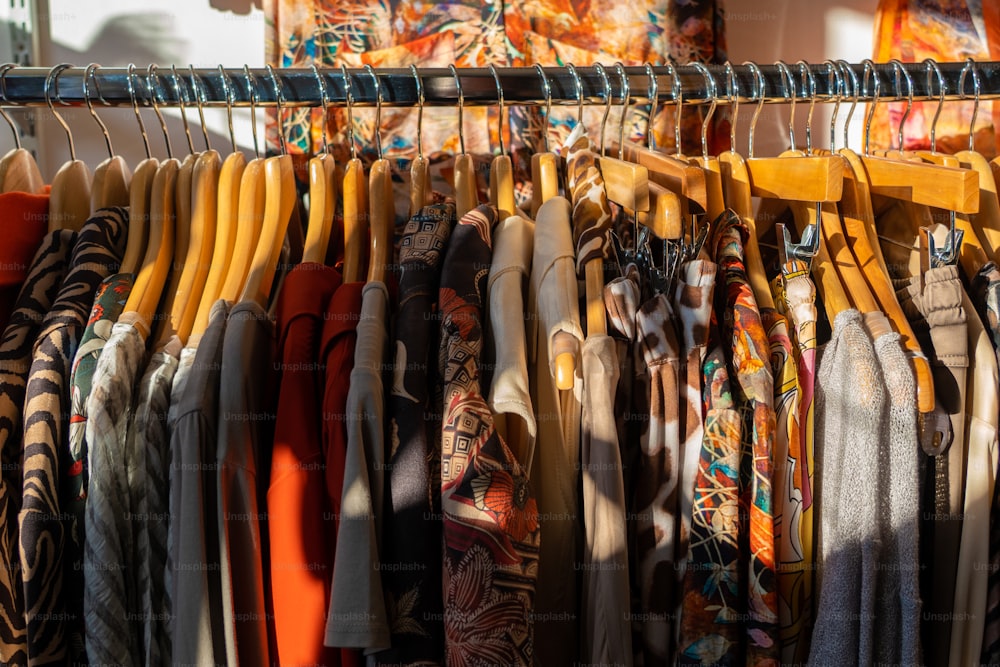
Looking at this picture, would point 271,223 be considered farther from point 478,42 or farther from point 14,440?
point 478,42

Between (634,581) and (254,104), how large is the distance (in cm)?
74

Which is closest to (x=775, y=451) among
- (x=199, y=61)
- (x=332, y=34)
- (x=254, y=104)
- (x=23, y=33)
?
(x=254, y=104)

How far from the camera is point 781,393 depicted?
0.94 metres

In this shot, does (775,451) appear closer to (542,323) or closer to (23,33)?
(542,323)

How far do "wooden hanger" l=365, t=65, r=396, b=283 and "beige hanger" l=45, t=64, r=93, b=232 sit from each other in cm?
38

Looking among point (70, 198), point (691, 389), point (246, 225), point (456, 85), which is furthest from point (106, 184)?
point (691, 389)

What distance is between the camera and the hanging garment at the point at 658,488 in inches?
35.9

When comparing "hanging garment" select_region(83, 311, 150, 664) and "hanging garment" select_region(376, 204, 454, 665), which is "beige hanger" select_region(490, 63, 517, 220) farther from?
"hanging garment" select_region(83, 311, 150, 664)

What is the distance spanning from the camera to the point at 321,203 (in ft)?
3.63

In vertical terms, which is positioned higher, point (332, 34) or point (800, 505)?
point (332, 34)

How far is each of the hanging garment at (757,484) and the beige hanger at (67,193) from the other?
2.74 ft

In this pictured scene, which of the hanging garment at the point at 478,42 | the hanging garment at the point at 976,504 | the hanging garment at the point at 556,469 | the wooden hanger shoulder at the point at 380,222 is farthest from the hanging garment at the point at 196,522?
the hanging garment at the point at 478,42

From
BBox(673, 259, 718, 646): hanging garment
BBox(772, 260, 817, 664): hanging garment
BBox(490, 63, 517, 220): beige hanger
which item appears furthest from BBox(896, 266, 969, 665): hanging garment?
BBox(490, 63, 517, 220): beige hanger

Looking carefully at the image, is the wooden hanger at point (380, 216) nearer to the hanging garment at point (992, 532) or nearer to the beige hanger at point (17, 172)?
the beige hanger at point (17, 172)
